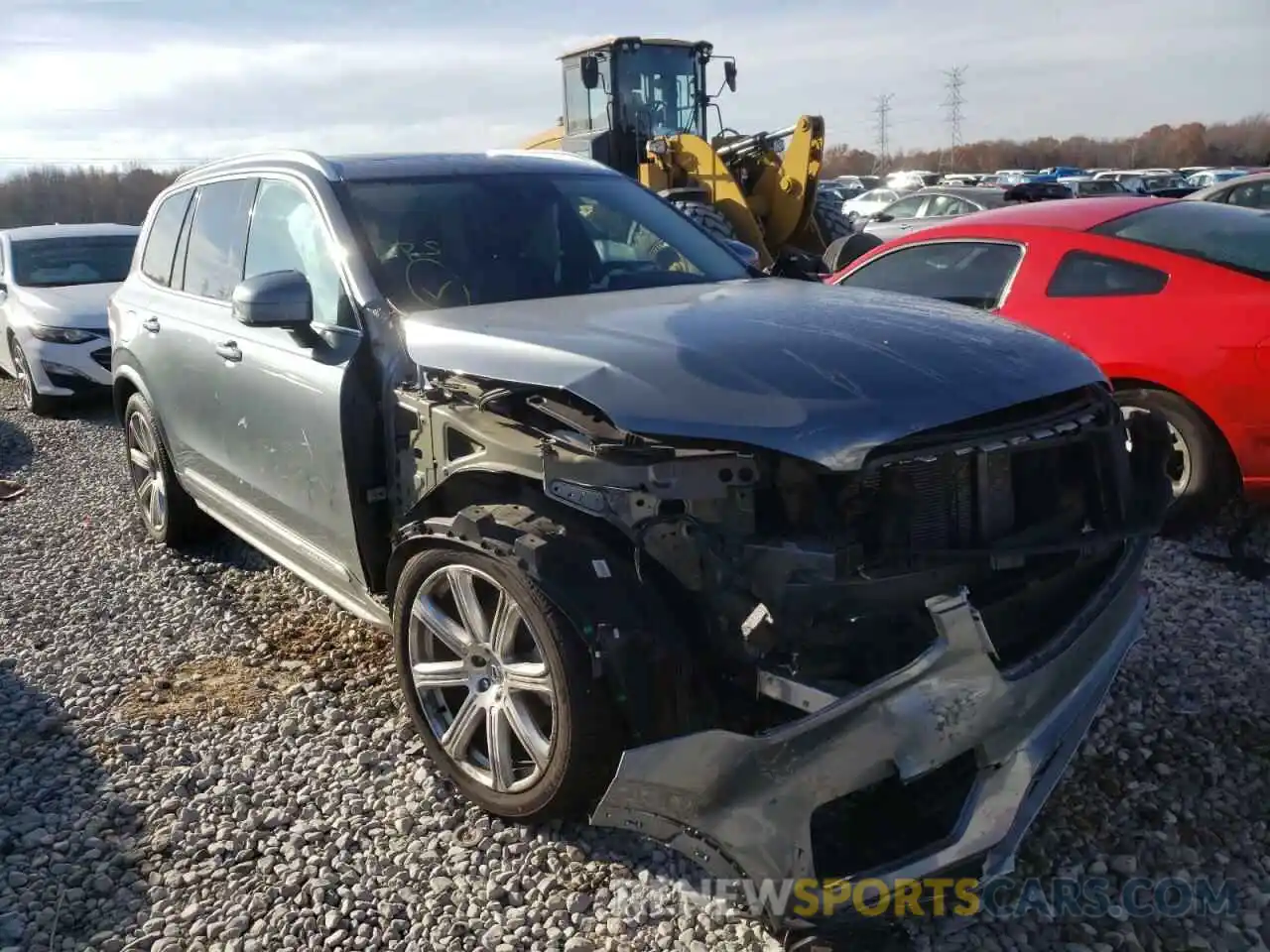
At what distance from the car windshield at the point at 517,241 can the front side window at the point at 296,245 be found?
0.16 m

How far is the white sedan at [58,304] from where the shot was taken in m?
9.47

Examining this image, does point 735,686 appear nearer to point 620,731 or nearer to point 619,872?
point 620,731

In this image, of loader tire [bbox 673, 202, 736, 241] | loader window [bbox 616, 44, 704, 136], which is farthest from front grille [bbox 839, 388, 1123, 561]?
loader window [bbox 616, 44, 704, 136]

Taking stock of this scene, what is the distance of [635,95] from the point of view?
1299 centimetres

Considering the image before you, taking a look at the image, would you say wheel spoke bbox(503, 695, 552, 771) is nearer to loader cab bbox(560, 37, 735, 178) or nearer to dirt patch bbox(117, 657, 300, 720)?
dirt patch bbox(117, 657, 300, 720)

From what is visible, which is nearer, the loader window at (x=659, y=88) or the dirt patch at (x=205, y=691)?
the dirt patch at (x=205, y=691)

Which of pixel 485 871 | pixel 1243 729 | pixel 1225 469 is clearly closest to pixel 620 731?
pixel 485 871

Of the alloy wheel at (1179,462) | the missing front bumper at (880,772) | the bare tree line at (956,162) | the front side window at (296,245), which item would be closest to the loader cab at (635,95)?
the front side window at (296,245)

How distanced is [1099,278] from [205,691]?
4514 mm

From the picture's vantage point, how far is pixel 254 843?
3.13 meters

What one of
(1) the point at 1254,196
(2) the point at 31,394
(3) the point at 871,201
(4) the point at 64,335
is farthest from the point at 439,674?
(3) the point at 871,201

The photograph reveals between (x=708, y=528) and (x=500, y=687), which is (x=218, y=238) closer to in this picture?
(x=500, y=687)

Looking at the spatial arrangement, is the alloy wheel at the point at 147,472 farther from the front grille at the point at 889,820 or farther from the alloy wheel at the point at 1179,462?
the alloy wheel at the point at 1179,462

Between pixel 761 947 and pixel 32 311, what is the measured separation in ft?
31.6
